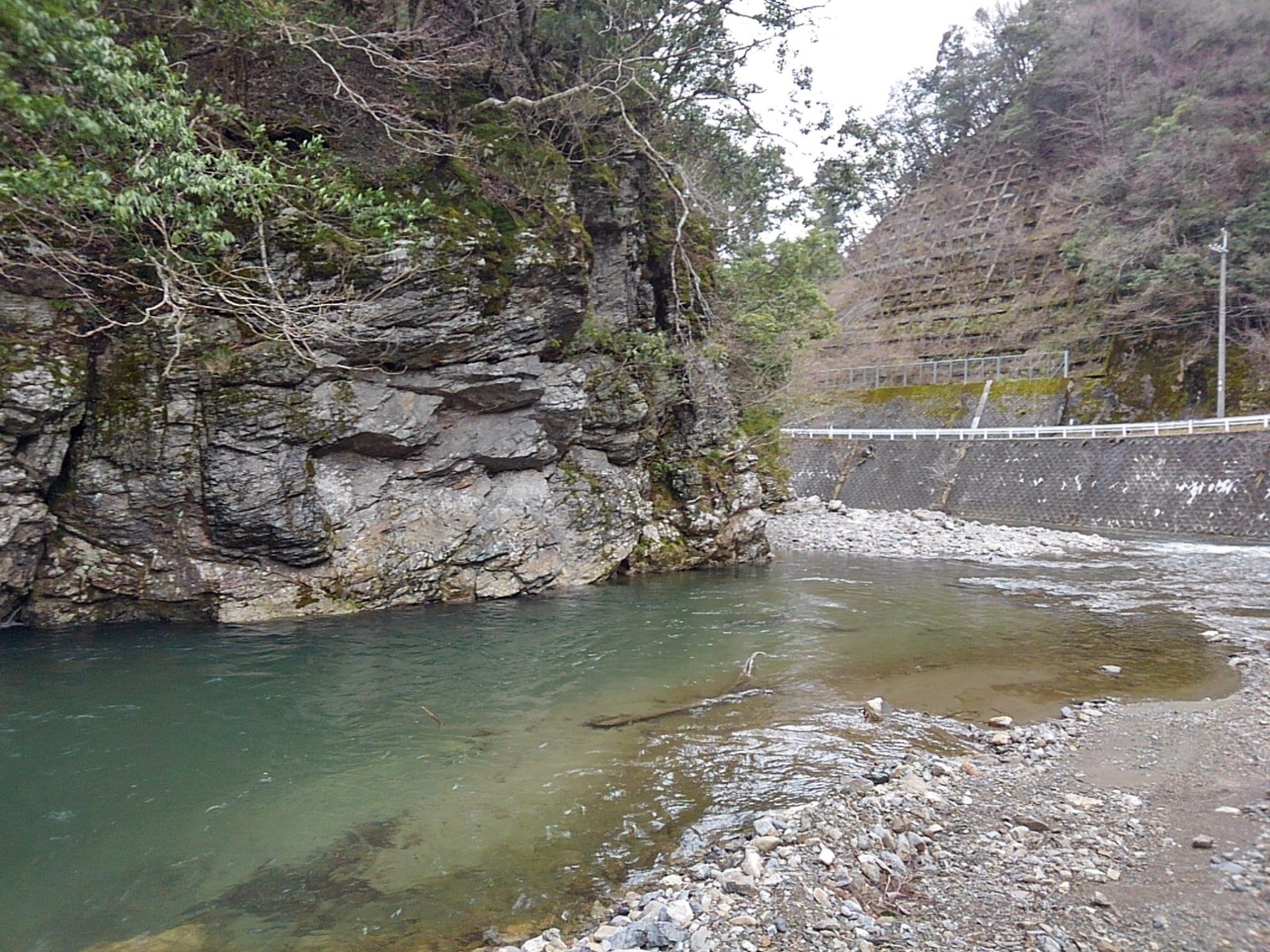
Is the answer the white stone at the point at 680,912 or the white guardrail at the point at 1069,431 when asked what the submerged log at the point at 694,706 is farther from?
the white guardrail at the point at 1069,431

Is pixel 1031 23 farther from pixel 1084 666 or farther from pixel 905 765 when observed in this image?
pixel 905 765

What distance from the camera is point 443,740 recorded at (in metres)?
7.75

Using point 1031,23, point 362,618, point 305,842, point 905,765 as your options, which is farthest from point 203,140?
point 1031,23

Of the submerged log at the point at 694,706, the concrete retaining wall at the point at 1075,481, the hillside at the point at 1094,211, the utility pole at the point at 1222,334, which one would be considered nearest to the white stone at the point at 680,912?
the submerged log at the point at 694,706

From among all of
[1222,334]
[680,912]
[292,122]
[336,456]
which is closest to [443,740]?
[680,912]

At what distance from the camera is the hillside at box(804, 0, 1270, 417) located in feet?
103

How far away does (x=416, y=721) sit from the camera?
8.27m

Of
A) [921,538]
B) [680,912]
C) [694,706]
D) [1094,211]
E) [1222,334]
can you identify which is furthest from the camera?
[1094,211]

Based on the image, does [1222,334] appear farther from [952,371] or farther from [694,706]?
[694,706]

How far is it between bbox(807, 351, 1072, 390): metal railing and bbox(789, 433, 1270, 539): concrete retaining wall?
5667mm

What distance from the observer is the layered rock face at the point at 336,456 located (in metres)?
11.5

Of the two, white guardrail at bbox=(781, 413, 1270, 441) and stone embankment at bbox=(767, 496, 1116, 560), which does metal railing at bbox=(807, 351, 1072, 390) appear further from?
stone embankment at bbox=(767, 496, 1116, 560)

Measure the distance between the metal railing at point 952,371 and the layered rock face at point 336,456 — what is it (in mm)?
22743

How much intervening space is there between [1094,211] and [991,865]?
40461 mm
